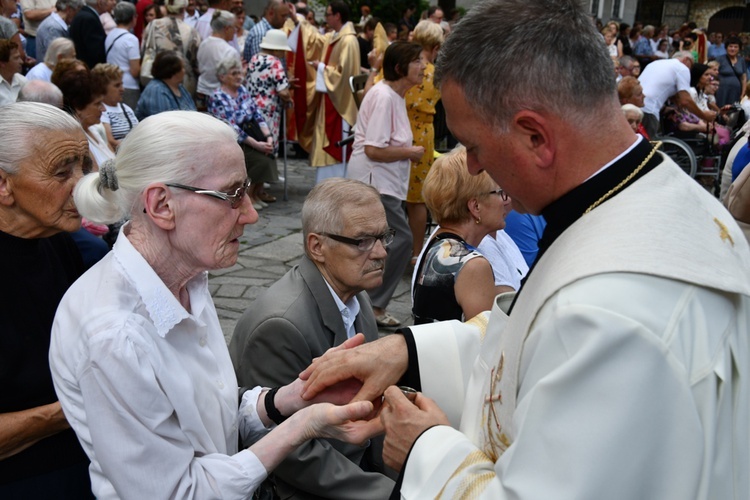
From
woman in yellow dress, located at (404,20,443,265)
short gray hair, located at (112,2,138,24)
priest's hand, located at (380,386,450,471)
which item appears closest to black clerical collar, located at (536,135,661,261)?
priest's hand, located at (380,386,450,471)

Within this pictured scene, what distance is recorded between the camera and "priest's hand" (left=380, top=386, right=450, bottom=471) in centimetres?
168

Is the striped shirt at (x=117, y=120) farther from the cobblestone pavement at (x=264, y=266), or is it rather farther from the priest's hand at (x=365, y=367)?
the priest's hand at (x=365, y=367)

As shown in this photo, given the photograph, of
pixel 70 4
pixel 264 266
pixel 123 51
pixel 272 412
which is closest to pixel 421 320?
pixel 272 412

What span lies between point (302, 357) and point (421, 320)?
0.97 metres

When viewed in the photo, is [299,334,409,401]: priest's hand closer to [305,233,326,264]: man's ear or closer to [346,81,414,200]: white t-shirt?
[305,233,326,264]: man's ear

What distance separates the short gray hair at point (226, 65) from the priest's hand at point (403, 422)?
678 centimetres

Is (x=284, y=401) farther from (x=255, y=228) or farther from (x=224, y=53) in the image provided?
(x=224, y=53)

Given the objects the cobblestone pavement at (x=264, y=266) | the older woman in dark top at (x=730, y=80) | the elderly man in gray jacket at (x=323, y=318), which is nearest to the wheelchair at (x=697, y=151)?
the older woman in dark top at (x=730, y=80)

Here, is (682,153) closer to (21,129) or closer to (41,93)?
(41,93)

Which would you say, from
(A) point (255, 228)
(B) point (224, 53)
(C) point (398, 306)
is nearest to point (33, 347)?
(C) point (398, 306)

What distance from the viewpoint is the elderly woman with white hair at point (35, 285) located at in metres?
2.18

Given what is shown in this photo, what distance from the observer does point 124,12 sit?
8398mm

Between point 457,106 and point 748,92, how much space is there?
870 cm

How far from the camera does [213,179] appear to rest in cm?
191
